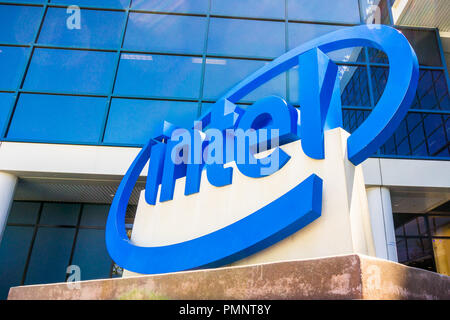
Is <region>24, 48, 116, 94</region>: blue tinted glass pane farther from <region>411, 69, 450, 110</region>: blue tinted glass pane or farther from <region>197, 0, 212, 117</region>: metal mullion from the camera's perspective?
<region>411, 69, 450, 110</region>: blue tinted glass pane

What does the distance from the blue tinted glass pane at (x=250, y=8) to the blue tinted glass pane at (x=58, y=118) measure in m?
5.50

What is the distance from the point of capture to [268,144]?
4926 millimetres

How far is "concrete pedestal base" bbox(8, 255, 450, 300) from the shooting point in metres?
2.33

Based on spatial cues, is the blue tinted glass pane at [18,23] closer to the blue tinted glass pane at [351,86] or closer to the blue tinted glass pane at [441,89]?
the blue tinted glass pane at [351,86]

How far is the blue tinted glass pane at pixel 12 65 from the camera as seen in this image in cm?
1131

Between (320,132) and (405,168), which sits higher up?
(405,168)

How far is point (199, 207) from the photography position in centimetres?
536

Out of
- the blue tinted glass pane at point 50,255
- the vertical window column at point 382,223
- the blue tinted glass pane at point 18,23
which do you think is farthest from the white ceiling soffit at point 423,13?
the blue tinted glass pane at point 50,255

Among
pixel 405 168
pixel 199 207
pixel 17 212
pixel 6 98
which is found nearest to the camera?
pixel 199 207

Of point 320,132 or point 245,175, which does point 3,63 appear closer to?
point 245,175

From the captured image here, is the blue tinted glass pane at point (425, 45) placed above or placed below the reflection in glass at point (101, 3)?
below

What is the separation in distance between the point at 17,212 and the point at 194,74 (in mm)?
7589

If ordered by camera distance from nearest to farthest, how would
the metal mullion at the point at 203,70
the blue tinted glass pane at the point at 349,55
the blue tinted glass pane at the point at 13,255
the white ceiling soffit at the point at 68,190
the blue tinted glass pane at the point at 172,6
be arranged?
1. the white ceiling soffit at the point at 68,190
2. the metal mullion at the point at 203,70
3. the blue tinted glass pane at the point at 13,255
4. the blue tinted glass pane at the point at 349,55
5. the blue tinted glass pane at the point at 172,6
